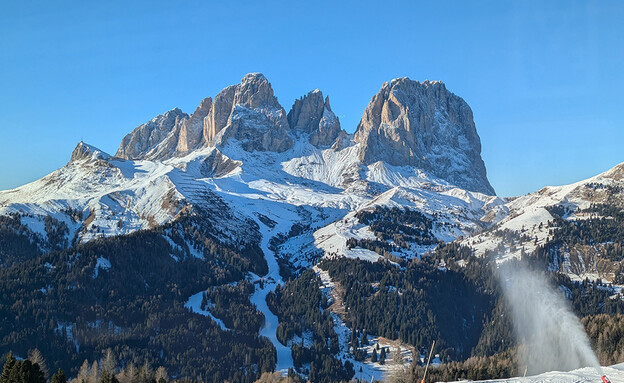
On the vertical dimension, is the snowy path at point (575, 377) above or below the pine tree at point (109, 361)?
above

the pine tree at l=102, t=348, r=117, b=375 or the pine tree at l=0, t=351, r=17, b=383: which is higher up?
the pine tree at l=0, t=351, r=17, b=383

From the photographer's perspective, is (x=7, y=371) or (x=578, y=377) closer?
(x=578, y=377)

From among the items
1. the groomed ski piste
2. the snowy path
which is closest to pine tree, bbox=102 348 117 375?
the groomed ski piste

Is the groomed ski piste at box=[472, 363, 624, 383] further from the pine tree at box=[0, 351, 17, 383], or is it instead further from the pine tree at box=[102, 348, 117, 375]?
the pine tree at box=[102, 348, 117, 375]

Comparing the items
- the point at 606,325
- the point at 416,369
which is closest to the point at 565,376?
the point at 416,369

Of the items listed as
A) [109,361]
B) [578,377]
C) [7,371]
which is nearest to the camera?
[578,377]

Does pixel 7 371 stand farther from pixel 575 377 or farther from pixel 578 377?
pixel 578 377

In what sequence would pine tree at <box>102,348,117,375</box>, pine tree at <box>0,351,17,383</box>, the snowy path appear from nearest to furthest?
1. the snowy path
2. pine tree at <box>0,351,17,383</box>
3. pine tree at <box>102,348,117,375</box>

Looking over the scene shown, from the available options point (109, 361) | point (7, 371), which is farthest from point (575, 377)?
point (109, 361)

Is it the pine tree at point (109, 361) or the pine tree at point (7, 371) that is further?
the pine tree at point (109, 361)

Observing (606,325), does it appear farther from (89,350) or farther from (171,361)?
(89,350)

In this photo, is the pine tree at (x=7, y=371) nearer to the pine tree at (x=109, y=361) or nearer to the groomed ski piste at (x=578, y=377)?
the pine tree at (x=109, y=361)

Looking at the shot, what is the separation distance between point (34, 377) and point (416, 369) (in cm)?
9596

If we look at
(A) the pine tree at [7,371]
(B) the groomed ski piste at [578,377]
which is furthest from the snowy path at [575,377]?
(A) the pine tree at [7,371]
